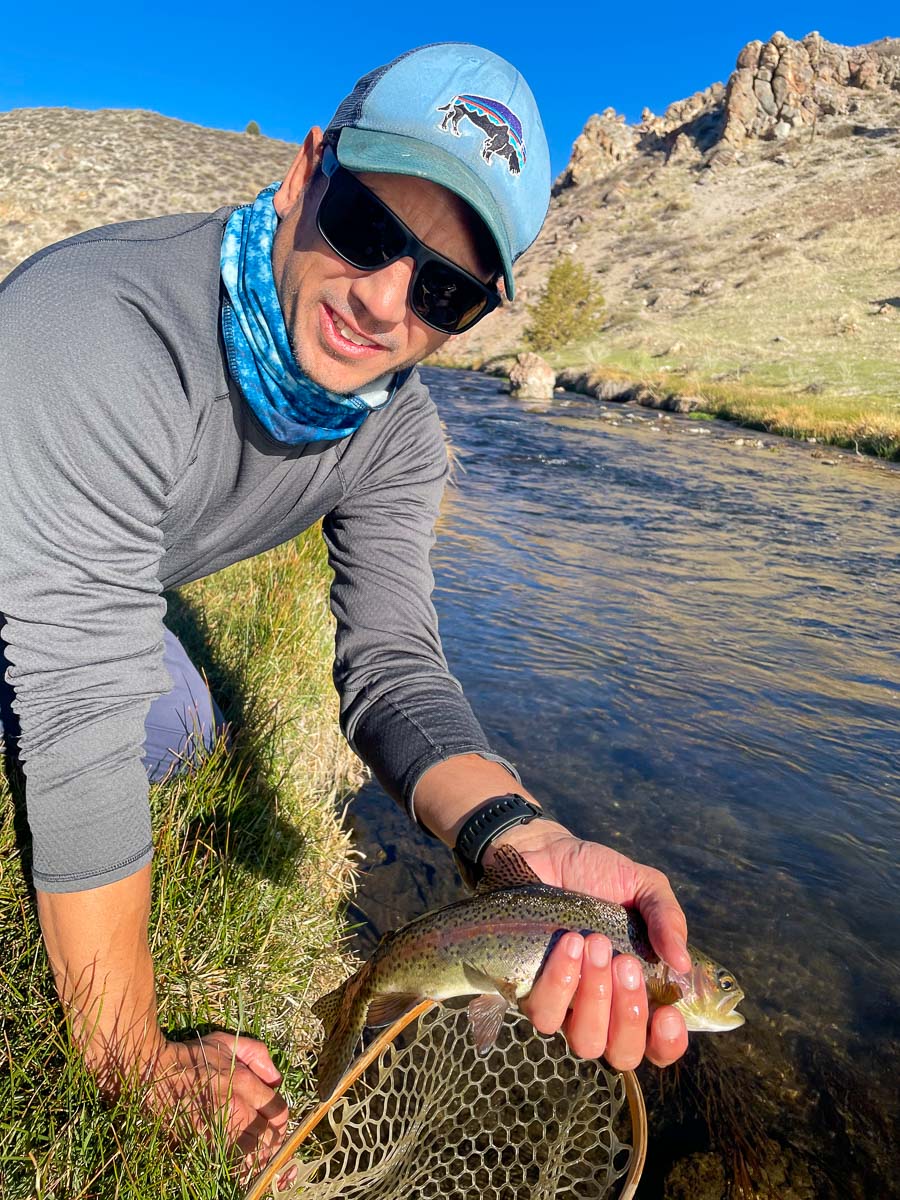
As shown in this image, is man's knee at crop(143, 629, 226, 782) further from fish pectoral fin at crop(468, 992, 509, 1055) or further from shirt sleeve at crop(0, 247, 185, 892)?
fish pectoral fin at crop(468, 992, 509, 1055)

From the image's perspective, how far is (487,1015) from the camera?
2.08m

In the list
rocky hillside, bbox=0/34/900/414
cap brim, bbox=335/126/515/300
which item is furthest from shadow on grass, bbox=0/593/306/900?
rocky hillside, bbox=0/34/900/414

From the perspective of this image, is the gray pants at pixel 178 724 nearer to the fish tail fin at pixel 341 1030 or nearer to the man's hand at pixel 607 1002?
the fish tail fin at pixel 341 1030

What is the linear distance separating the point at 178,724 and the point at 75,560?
4.67 feet

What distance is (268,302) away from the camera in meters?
2.16

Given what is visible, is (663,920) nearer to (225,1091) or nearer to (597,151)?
(225,1091)

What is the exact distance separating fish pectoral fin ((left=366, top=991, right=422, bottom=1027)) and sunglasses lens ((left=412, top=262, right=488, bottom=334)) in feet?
5.59

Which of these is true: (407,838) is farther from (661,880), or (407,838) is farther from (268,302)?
(268,302)

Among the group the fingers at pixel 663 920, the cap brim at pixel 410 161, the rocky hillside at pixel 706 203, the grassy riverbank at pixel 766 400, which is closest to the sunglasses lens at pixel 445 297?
the cap brim at pixel 410 161

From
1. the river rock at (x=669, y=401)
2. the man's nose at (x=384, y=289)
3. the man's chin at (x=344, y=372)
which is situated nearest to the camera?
the man's nose at (x=384, y=289)

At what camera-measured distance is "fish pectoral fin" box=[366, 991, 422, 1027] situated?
2031mm

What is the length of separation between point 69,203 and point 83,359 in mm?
A: 10073

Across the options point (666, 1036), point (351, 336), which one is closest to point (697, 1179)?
point (666, 1036)

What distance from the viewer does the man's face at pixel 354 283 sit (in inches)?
82.4
